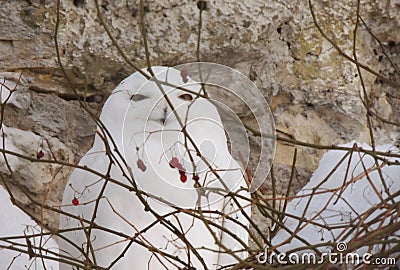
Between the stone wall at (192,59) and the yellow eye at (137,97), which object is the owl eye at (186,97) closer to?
the yellow eye at (137,97)

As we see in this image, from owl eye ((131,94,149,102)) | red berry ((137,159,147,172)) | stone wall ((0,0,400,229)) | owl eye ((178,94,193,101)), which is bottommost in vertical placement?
red berry ((137,159,147,172))

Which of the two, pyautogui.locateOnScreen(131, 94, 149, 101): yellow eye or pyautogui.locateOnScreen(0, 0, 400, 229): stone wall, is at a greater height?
pyautogui.locateOnScreen(0, 0, 400, 229): stone wall

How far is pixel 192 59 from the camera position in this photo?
208 cm

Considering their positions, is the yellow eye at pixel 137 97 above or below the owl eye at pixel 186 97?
above

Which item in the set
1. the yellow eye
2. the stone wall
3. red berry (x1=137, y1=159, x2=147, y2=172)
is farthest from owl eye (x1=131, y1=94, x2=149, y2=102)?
the stone wall

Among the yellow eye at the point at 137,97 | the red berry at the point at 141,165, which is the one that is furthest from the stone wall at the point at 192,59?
the red berry at the point at 141,165

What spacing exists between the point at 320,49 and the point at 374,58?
0.47ft

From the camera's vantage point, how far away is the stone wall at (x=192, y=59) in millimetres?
1994

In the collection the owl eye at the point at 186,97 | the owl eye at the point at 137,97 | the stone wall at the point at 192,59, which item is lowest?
the owl eye at the point at 186,97

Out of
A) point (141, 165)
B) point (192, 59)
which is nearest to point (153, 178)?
point (141, 165)

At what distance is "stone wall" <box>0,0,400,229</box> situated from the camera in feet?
6.54

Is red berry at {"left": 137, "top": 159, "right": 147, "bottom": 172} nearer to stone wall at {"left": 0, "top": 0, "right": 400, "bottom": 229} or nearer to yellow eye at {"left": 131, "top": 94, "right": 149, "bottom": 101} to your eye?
yellow eye at {"left": 131, "top": 94, "right": 149, "bottom": 101}

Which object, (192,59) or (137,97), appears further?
(192,59)

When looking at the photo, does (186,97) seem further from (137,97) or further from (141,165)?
(141,165)
